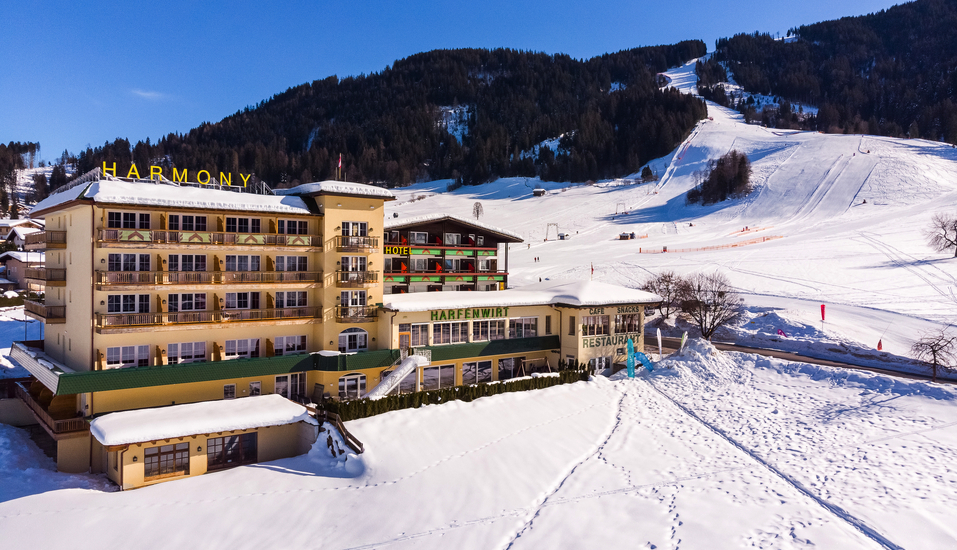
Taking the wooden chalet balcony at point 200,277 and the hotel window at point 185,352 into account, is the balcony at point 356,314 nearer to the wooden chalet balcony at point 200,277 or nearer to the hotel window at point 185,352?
the wooden chalet balcony at point 200,277

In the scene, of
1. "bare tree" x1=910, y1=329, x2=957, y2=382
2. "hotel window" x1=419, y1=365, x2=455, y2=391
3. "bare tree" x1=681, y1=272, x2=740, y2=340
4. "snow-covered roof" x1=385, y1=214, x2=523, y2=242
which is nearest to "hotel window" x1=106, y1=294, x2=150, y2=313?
"hotel window" x1=419, y1=365, x2=455, y2=391

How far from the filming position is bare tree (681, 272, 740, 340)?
5019 centimetres

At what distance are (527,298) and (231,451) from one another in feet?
72.2

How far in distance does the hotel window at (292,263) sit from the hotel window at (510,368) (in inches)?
→ 608

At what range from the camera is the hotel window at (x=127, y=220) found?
30.4m

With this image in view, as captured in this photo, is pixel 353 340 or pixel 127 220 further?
pixel 353 340

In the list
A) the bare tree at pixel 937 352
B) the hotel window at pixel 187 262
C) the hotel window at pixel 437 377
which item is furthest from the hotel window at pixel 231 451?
the bare tree at pixel 937 352

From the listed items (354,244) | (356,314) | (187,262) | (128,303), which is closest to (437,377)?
(356,314)

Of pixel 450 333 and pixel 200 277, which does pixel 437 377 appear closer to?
pixel 450 333

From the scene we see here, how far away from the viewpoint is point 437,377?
3884 centimetres

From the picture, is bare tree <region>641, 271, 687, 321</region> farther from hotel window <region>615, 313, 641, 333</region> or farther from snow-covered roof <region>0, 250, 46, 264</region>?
snow-covered roof <region>0, 250, 46, 264</region>

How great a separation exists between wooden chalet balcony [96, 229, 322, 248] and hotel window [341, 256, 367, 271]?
1922mm

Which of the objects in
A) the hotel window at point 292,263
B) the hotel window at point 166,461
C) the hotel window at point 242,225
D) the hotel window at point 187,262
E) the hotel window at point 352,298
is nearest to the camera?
the hotel window at point 166,461

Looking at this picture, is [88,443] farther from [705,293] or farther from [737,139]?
[737,139]
